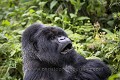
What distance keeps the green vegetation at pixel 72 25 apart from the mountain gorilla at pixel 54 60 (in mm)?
531

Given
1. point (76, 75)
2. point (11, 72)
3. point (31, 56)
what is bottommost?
point (11, 72)

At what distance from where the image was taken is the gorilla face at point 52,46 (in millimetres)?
4074

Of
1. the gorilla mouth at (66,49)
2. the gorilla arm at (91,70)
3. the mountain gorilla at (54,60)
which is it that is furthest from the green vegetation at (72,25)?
the gorilla mouth at (66,49)

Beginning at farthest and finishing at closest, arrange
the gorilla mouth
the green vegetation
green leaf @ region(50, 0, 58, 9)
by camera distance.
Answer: green leaf @ region(50, 0, 58, 9)
the green vegetation
the gorilla mouth

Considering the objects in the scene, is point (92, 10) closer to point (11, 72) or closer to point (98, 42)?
point (98, 42)

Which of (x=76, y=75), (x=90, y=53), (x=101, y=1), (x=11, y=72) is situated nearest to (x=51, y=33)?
(x=76, y=75)

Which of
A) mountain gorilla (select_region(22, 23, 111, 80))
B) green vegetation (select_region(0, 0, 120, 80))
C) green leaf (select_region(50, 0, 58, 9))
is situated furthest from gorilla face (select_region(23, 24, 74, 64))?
green leaf (select_region(50, 0, 58, 9))

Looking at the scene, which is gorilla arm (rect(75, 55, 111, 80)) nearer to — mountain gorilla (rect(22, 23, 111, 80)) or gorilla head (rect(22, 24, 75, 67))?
mountain gorilla (rect(22, 23, 111, 80))

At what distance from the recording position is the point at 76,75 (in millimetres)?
4188

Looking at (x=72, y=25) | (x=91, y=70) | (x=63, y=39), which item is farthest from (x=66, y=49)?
(x=72, y=25)

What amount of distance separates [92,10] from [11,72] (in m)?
2.06

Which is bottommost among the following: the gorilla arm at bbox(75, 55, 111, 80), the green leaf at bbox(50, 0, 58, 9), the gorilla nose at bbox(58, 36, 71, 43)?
the gorilla arm at bbox(75, 55, 111, 80)

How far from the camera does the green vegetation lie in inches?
197

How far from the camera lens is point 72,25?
588cm
